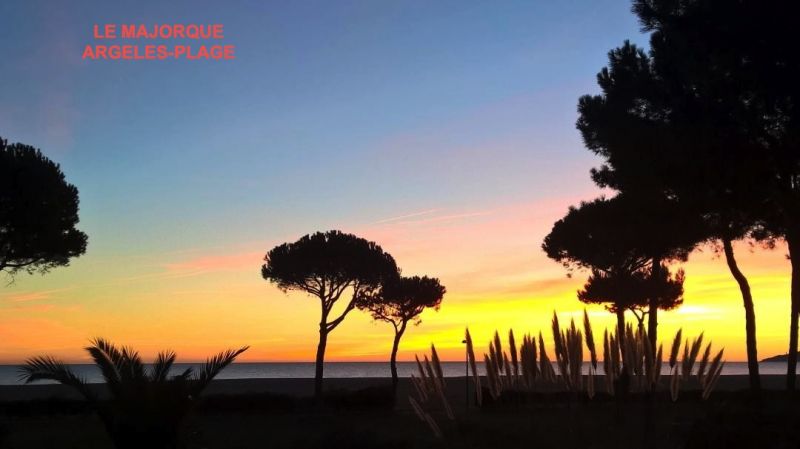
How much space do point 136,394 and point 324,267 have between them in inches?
760

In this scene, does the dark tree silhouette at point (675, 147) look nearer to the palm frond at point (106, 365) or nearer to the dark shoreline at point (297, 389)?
the dark shoreline at point (297, 389)

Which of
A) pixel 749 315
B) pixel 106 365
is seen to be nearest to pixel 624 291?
pixel 749 315

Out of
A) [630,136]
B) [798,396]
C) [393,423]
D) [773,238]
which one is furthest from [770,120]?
[393,423]

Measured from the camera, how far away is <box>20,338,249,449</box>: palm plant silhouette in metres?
9.06

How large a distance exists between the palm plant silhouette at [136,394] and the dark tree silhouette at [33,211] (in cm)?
1216

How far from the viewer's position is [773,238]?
55.6 feet

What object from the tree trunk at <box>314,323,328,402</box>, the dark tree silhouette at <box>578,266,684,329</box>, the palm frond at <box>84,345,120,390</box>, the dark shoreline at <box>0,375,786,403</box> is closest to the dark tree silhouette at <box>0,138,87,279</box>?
the dark shoreline at <box>0,375,786,403</box>

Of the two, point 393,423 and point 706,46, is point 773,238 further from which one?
point 393,423

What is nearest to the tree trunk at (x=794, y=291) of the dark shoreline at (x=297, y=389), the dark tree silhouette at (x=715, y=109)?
the dark tree silhouette at (x=715, y=109)

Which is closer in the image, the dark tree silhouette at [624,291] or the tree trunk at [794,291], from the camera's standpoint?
the tree trunk at [794,291]

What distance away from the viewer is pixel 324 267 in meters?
28.6

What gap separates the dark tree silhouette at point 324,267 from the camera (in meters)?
28.6

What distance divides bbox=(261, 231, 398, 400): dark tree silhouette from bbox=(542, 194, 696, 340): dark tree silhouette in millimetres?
7459

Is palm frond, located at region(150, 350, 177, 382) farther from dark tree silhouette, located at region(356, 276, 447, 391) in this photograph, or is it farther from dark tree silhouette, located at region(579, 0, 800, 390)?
dark tree silhouette, located at region(356, 276, 447, 391)
